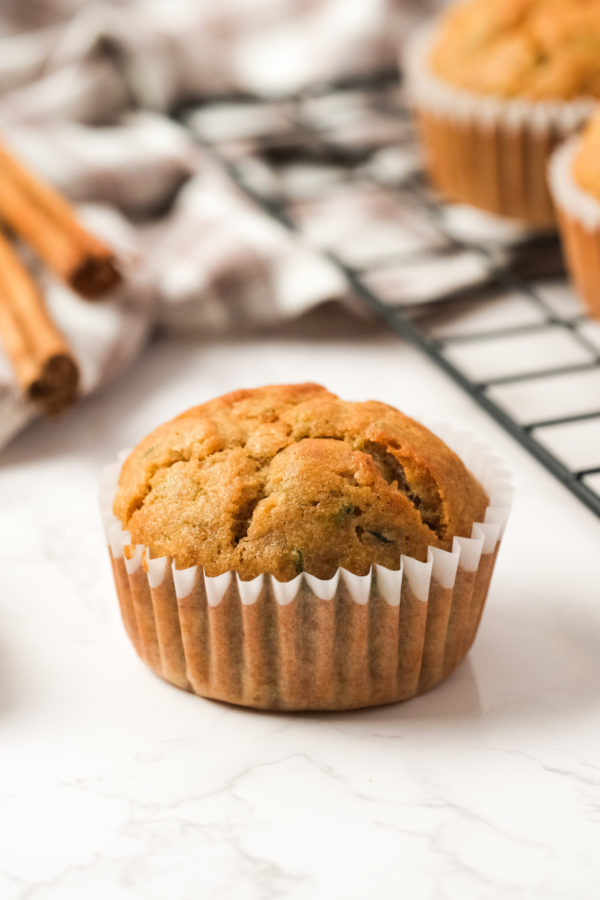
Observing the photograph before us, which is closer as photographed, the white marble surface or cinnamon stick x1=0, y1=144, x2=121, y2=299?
the white marble surface

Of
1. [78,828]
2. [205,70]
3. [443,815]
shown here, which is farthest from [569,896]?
[205,70]

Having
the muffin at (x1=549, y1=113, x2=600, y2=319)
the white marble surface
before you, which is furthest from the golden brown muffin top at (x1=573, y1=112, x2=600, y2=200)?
the white marble surface

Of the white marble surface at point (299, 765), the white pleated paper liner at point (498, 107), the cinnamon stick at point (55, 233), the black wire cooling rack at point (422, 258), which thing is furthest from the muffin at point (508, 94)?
the white marble surface at point (299, 765)

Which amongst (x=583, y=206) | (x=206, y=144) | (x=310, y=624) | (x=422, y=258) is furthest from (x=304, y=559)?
(x=206, y=144)

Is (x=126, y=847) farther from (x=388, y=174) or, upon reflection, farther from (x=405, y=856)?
(x=388, y=174)

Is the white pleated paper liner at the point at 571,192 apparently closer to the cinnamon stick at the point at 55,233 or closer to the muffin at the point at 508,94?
the muffin at the point at 508,94

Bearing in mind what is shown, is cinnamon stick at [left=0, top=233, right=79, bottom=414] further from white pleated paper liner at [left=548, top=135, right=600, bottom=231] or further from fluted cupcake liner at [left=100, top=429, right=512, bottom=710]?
white pleated paper liner at [left=548, top=135, right=600, bottom=231]
